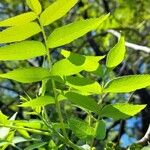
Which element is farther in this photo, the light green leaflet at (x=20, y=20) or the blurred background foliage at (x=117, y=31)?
the blurred background foliage at (x=117, y=31)

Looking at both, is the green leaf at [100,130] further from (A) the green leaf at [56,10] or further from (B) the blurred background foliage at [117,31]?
(B) the blurred background foliage at [117,31]

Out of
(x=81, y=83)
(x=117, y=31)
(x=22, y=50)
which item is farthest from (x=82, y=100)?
(x=117, y=31)

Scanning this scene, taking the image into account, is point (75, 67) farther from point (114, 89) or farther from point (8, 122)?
point (8, 122)

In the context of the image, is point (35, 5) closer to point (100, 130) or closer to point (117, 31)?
point (100, 130)

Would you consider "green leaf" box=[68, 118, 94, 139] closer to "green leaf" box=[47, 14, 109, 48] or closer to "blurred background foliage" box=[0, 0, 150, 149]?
"green leaf" box=[47, 14, 109, 48]

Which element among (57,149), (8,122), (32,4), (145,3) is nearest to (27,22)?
(32,4)

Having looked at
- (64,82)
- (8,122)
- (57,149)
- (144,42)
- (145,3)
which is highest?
(64,82)

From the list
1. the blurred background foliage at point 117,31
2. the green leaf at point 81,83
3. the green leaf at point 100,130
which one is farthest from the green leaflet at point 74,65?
the blurred background foliage at point 117,31
